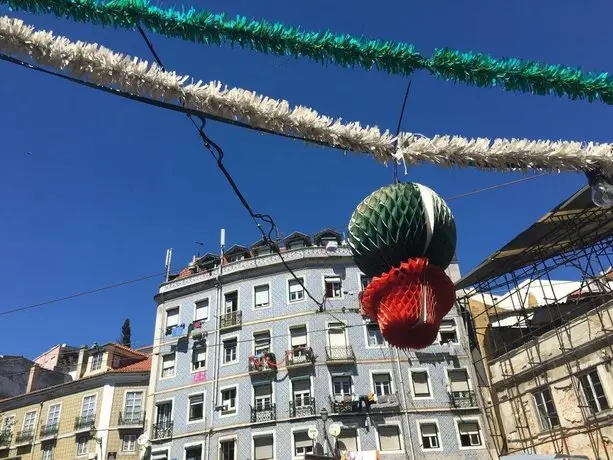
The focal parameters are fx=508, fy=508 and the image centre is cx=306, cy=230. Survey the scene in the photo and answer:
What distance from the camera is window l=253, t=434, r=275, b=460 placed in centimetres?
2586

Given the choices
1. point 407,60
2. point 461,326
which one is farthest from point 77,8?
point 461,326

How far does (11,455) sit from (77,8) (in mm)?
39950

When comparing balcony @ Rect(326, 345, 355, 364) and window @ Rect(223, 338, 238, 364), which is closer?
balcony @ Rect(326, 345, 355, 364)

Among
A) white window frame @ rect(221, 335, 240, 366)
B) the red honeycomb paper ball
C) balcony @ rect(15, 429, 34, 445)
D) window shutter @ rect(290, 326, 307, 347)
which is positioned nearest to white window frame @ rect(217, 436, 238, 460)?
white window frame @ rect(221, 335, 240, 366)

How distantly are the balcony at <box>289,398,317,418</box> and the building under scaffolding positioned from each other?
8778mm

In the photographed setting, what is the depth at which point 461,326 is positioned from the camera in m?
27.7

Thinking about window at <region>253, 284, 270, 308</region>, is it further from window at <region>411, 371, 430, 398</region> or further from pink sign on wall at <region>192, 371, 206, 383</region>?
window at <region>411, 371, 430, 398</region>

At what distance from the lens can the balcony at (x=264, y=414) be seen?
2645 cm

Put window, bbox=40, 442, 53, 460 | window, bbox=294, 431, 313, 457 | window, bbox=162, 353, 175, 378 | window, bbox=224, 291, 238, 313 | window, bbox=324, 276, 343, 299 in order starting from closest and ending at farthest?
1. window, bbox=294, 431, 313, 457
2. window, bbox=324, 276, 343, 299
3. window, bbox=162, 353, 175, 378
4. window, bbox=224, 291, 238, 313
5. window, bbox=40, 442, 53, 460

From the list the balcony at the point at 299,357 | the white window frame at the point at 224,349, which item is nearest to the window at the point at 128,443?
the white window frame at the point at 224,349

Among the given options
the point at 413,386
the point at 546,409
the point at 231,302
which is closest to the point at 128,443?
the point at 231,302

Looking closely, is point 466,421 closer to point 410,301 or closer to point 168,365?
point 168,365

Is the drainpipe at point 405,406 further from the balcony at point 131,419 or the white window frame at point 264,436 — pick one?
the balcony at point 131,419

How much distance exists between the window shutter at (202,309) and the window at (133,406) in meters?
6.33
